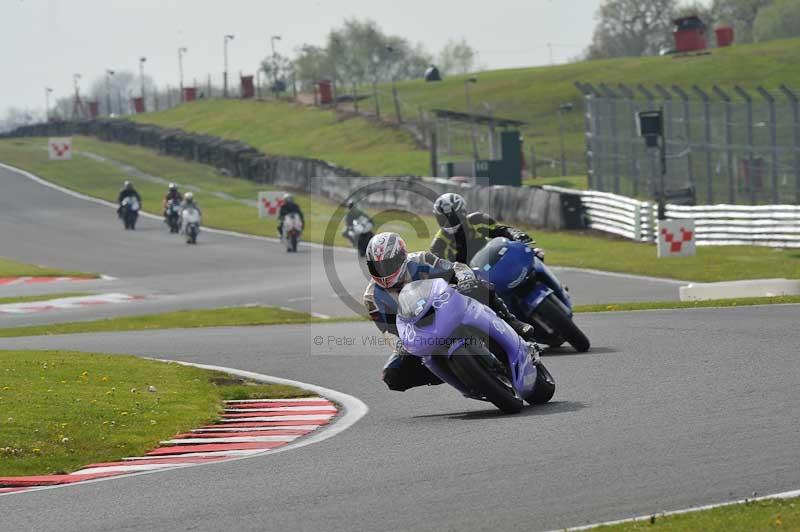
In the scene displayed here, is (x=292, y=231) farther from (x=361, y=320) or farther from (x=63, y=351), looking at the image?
(x=63, y=351)

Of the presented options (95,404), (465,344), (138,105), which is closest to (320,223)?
(95,404)

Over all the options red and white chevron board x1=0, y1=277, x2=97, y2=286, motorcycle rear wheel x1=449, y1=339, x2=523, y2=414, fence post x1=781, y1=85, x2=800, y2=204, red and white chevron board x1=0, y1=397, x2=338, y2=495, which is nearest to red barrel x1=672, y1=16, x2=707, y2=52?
fence post x1=781, y1=85, x2=800, y2=204

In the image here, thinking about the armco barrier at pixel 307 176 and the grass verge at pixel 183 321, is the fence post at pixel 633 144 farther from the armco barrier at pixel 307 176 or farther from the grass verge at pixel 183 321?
the grass verge at pixel 183 321

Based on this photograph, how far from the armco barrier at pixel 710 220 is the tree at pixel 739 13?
306ft

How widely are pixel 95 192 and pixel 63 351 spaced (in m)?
46.8

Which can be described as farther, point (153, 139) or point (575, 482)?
point (153, 139)

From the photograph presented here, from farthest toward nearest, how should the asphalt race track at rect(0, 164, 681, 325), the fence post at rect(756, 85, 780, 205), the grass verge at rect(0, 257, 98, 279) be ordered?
1. the grass verge at rect(0, 257, 98, 279)
2. the fence post at rect(756, 85, 780, 205)
3. the asphalt race track at rect(0, 164, 681, 325)

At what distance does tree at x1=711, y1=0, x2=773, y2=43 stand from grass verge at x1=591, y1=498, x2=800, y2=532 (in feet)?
405

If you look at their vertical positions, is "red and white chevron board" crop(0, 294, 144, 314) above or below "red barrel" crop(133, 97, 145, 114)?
below

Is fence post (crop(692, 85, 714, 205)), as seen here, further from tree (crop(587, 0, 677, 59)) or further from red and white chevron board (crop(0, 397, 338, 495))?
tree (crop(587, 0, 677, 59))

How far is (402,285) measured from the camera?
10.2 m

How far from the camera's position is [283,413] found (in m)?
11.6

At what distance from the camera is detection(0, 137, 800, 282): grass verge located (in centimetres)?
2670

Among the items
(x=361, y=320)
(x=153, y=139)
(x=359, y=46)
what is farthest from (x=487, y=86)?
(x=361, y=320)
